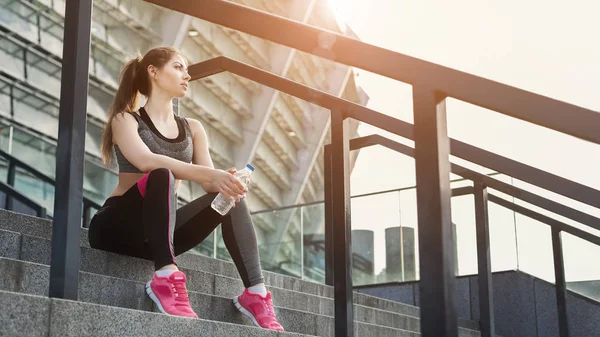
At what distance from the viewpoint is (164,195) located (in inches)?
100

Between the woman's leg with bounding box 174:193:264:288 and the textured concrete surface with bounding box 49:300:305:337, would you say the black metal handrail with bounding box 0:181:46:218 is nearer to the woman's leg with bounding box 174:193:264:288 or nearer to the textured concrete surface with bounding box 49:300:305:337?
the woman's leg with bounding box 174:193:264:288

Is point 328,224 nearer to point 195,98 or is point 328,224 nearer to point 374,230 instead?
point 374,230

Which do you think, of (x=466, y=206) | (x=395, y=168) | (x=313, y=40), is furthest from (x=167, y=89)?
(x=395, y=168)

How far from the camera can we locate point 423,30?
65.6 ft

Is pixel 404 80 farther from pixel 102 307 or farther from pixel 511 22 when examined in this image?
pixel 511 22

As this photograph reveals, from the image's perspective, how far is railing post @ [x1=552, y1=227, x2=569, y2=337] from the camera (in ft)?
13.9

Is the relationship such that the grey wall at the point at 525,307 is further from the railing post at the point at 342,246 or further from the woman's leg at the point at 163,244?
the woman's leg at the point at 163,244

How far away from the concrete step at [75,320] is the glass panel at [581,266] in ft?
10.5

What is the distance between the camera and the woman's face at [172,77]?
3.13 m

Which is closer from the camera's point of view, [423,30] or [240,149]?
[240,149]

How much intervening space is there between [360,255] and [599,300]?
75.4 inches

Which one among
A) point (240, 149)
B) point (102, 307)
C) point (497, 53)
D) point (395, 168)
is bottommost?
point (102, 307)

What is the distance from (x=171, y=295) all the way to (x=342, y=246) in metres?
0.57

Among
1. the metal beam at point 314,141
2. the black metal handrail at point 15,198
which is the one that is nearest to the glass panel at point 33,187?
the black metal handrail at point 15,198
